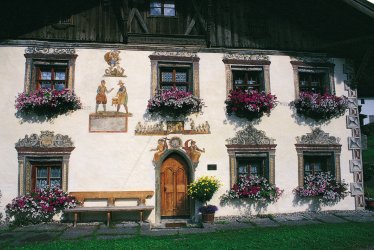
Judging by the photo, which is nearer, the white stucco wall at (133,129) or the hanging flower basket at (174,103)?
the white stucco wall at (133,129)

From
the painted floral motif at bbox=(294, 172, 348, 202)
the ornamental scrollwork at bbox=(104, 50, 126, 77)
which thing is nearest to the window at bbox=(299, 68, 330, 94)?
the painted floral motif at bbox=(294, 172, 348, 202)

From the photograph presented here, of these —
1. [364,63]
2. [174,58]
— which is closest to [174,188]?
[174,58]

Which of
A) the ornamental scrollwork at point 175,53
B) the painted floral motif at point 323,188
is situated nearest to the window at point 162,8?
the ornamental scrollwork at point 175,53

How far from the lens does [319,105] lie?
9891mm

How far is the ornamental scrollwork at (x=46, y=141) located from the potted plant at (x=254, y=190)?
5.08 m

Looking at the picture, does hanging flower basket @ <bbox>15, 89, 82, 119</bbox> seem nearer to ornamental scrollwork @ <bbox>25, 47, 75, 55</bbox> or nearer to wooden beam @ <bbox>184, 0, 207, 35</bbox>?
ornamental scrollwork @ <bbox>25, 47, 75, 55</bbox>

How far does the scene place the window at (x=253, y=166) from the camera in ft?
32.4

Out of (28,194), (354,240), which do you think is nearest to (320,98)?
(354,240)

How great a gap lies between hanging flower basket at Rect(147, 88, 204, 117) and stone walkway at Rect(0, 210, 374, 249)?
11.1ft

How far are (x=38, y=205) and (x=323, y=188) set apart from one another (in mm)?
8612

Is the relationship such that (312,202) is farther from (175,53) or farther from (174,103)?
(175,53)

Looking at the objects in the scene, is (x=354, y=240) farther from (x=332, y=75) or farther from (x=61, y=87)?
(x=61, y=87)

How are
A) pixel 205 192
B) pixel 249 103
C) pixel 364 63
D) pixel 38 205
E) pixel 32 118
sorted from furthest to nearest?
1. pixel 364 63
2. pixel 249 103
3. pixel 32 118
4. pixel 205 192
5. pixel 38 205

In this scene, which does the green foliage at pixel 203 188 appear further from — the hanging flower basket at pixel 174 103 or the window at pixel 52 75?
the window at pixel 52 75
